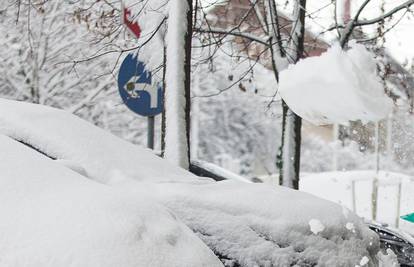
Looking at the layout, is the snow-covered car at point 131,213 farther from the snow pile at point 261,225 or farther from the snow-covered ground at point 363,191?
the snow-covered ground at point 363,191

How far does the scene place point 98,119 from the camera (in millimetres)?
17094

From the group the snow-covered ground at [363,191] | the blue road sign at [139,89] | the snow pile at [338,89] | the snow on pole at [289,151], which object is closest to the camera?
the snow pile at [338,89]

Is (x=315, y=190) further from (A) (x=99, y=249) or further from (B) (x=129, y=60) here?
(A) (x=99, y=249)

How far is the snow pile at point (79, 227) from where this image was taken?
2.33 metres

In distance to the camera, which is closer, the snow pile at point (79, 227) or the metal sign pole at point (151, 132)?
the snow pile at point (79, 227)

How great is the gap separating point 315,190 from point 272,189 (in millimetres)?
12834

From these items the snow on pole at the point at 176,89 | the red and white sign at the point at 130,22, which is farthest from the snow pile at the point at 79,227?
the red and white sign at the point at 130,22

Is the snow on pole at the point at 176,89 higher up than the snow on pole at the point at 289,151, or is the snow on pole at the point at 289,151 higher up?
the snow on pole at the point at 176,89

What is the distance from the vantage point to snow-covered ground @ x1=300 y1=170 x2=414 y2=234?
541 inches

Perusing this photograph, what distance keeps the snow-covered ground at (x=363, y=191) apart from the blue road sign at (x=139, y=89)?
22.1 feet

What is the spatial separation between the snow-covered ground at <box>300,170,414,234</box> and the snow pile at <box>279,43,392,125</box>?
296 inches

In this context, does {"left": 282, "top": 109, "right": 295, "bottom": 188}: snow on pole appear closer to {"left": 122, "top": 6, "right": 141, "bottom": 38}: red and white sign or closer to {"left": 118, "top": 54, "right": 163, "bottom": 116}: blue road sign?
{"left": 118, "top": 54, "right": 163, "bottom": 116}: blue road sign

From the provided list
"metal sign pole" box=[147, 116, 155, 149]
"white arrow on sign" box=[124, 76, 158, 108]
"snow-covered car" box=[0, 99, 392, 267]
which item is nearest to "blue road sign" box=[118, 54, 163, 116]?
"white arrow on sign" box=[124, 76, 158, 108]

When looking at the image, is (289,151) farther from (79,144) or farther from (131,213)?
(131,213)
